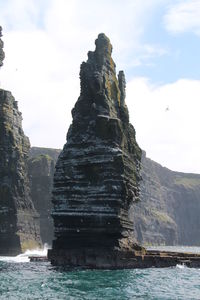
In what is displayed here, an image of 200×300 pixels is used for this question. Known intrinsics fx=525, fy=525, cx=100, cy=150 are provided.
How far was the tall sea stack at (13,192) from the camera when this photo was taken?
4820 inches

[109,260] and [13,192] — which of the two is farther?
[13,192]

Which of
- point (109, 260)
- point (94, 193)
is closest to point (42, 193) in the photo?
point (94, 193)

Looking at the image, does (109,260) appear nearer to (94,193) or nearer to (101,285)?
(94,193)

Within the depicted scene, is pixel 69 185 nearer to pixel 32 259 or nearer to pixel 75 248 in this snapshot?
pixel 75 248

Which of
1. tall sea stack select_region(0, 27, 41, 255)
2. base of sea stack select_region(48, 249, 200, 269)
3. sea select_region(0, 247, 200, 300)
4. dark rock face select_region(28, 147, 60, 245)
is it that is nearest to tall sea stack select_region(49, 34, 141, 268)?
base of sea stack select_region(48, 249, 200, 269)

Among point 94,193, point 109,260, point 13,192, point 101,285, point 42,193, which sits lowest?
point 101,285

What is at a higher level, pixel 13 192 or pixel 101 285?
pixel 13 192

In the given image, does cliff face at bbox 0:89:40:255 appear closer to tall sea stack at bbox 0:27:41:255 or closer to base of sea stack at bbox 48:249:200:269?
tall sea stack at bbox 0:27:41:255

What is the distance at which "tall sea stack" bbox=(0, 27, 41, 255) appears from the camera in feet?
402

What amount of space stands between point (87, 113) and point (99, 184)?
13407 millimetres

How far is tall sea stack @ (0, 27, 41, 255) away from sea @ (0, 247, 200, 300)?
62.8 metres

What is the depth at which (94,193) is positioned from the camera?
69875 millimetres

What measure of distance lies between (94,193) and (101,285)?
922 inches

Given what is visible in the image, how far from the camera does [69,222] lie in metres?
70.2
